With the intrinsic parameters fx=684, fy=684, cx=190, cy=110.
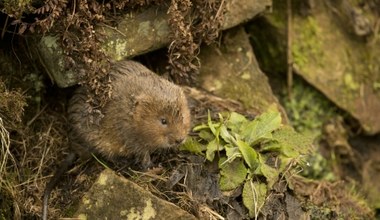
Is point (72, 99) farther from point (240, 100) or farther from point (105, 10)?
point (240, 100)

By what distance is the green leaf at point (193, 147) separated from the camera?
5.20 meters

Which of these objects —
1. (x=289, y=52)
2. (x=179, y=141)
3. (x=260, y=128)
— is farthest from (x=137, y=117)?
(x=289, y=52)

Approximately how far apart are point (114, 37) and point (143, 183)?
1.16 meters

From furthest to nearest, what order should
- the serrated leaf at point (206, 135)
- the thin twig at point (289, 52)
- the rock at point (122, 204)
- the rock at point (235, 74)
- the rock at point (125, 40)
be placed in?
the thin twig at point (289, 52), the rock at point (235, 74), the serrated leaf at point (206, 135), the rock at point (125, 40), the rock at point (122, 204)

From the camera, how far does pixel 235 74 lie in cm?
613

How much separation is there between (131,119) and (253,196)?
1.05 metres

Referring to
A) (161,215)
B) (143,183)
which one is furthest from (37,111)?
(161,215)

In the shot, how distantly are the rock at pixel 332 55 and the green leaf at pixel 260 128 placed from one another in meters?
1.60

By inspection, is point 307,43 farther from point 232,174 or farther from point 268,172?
point 232,174

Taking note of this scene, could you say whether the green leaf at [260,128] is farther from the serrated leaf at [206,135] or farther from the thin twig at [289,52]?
the thin twig at [289,52]

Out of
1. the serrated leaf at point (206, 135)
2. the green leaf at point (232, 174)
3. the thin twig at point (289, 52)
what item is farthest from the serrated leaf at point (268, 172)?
the thin twig at point (289, 52)

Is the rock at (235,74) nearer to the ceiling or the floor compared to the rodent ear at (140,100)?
nearer to the floor

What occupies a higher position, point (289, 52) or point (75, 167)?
point (289, 52)

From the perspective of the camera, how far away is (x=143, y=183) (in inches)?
195
